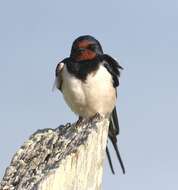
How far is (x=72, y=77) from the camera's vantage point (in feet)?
17.5

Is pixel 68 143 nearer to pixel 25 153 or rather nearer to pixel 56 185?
pixel 25 153

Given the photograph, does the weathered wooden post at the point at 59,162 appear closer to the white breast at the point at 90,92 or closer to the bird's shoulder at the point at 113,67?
the white breast at the point at 90,92

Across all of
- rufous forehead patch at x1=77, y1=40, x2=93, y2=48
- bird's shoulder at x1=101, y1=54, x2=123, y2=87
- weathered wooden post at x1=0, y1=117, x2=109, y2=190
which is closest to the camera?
weathered wooden post at x1=0, y1=117, x2=109, y2=190

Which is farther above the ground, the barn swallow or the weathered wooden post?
the barn swallow

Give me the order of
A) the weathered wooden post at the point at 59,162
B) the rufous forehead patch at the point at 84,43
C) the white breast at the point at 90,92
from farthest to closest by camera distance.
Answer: the rufous forehead patch at the point at 84,43 → the white breast at the point at 90,92 → the weathered wooden post at the point at 59,162

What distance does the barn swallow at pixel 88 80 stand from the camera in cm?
533

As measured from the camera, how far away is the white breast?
5.32m

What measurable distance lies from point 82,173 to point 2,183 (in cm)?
19

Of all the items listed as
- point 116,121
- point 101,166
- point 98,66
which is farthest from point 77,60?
point 101,166

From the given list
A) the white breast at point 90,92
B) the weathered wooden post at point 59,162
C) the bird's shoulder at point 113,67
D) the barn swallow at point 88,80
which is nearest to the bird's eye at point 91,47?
the barn swallow at point 88,80

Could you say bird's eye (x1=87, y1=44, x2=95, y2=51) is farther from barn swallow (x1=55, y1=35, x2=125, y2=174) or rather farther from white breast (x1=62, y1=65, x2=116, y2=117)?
white breast (x1=62, y1=65, x2=116, y2=117)

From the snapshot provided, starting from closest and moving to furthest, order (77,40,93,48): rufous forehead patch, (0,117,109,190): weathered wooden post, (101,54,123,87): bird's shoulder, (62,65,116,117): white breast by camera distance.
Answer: (0,117,109,190): weathered wooden post → (62,65,116,117): white breast → (101,54,123,87): bird's shoulder → (77,40,93,48): rufous forehead patch

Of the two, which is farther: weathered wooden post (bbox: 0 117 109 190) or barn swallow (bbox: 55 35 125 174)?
barn swallow (bbox: 55 35 125 174)

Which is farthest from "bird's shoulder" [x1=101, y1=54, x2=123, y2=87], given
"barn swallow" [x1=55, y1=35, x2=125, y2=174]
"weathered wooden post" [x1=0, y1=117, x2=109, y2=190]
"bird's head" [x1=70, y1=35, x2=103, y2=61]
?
"weathered wooden post" [x1=0, y1=117, x2=109, y2=190]
